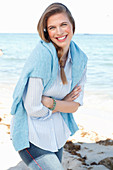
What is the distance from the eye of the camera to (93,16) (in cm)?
5112

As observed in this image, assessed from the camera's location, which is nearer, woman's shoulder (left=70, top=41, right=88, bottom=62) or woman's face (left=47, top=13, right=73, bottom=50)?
woman's face (left=47, top=13, right=73, bottom=50)

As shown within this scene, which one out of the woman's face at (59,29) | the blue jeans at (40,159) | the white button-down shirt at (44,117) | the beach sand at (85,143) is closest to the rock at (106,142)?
the beach sand at (85,143)

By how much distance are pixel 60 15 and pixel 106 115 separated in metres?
4.13

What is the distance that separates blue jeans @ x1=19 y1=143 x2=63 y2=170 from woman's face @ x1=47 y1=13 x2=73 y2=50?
77cm

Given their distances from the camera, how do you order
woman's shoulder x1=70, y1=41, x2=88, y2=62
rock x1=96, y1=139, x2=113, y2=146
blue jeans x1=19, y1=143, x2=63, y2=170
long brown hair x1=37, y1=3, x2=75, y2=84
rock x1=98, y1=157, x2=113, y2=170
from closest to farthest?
blue jeans x1=19, y1=143, x2=63, y2=170 < long brown hair x1=37, y1=3, x2=75, y2=84 < woman's shoulder x1=70, y1=41, x2=88, y2=62 < rock x1=98, y1=157, x2=113, y2=170 < rock x1=96, y1=139, x2=113, y2=146

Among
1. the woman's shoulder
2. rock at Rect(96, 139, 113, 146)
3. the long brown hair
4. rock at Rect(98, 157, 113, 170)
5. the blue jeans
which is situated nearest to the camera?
the blue jeans

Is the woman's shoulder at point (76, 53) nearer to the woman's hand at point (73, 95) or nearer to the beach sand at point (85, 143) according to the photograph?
the woman's hand at point (73, 95)

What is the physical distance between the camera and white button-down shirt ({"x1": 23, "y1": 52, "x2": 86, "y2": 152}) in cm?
195

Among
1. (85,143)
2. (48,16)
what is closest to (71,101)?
(48,16)

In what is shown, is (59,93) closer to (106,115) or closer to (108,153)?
(108,153)

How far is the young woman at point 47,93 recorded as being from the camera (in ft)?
6.37

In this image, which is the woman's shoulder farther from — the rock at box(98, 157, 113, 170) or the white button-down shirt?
the rock at box(98, 157, 113, 170)

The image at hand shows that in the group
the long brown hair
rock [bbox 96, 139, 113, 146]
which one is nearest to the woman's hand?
the long brown hair

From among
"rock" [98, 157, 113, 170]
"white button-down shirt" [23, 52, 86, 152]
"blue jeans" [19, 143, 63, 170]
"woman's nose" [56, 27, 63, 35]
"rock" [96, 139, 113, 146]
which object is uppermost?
"woman's nose" [56, 27, 63, 35]
